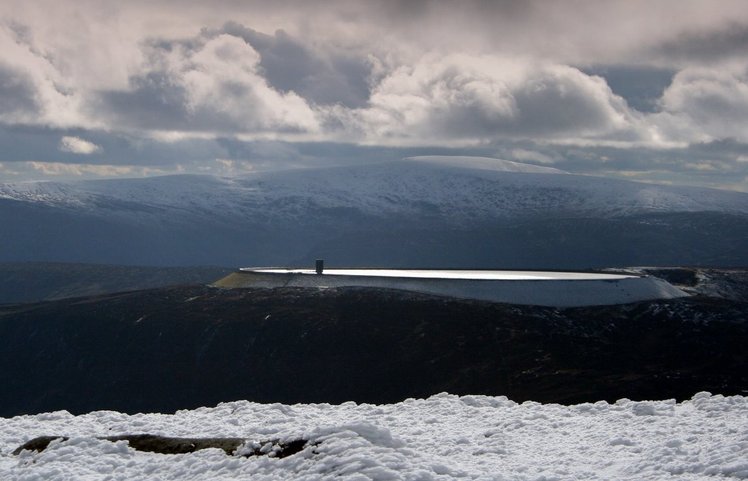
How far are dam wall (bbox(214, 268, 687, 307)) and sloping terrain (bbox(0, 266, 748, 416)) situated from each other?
225cm

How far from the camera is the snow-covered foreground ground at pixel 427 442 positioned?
2136 centimetres

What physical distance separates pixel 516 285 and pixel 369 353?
806 inches

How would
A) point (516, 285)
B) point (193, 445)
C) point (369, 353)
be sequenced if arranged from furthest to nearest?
point (516, 285)
point (369, 353)
point (193, 445)

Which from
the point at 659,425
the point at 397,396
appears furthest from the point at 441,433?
the point at 397,396

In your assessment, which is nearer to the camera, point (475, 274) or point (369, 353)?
point (369, 353)

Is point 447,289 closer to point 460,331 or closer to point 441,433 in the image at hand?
point 460,331

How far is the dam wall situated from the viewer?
116812 millimetres

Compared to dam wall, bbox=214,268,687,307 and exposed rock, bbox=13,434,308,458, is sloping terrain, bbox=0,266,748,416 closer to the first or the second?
dam wall, bbox=214,268,687,307

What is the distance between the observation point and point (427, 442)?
2508 centimetres

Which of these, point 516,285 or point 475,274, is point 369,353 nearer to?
point 516,285

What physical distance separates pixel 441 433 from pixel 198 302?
117147 millimetres

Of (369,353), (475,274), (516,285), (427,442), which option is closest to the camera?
→ (427,442)

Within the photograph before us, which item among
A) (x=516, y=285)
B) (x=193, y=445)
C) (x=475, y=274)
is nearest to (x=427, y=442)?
(x=193, y=445)

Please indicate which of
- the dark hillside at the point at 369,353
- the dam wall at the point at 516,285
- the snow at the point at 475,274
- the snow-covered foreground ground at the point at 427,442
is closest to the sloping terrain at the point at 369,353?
the dark hillside at the point at 369,353
